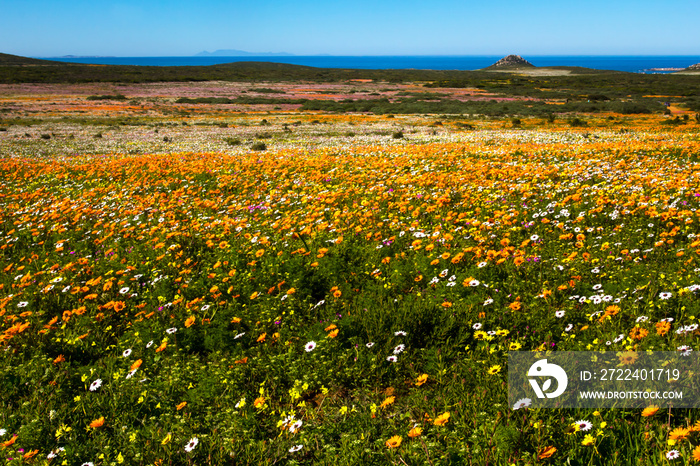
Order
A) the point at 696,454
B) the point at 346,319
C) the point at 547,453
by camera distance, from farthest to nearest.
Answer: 1. the point at 346,319
2. the point at 547,453
3. the point at 696,454

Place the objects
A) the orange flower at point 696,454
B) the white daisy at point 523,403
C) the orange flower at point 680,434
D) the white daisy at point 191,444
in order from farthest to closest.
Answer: the white daisy at point 191,444 → the white daisy at point 523,403 → the orange flower at point 680,434 → the orange flower at point 696,454

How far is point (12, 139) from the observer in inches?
1075

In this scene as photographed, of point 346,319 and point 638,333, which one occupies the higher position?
point 638,333

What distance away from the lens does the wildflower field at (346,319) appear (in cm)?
267

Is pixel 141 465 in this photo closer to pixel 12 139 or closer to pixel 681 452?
pixel 681 452

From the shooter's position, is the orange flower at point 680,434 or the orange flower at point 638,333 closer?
the orange flower at point 680,434

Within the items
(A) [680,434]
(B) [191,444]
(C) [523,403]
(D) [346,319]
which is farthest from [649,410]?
(B) [191,444]

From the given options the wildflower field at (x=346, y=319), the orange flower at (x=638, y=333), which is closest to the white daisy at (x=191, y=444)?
the wildflower field at (x=346, y=319)

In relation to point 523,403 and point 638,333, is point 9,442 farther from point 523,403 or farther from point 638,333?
point 638,333

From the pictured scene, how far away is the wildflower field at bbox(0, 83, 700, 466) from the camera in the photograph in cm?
267

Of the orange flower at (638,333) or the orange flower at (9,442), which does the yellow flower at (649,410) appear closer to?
the orange flower at (638,333)

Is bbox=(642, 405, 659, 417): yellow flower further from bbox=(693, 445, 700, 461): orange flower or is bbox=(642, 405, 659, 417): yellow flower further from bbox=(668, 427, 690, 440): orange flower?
bbox=(693, 445, 700, 461): orange flower

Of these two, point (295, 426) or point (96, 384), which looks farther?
point (96, 384)

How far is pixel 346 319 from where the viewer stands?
3.89 metres
